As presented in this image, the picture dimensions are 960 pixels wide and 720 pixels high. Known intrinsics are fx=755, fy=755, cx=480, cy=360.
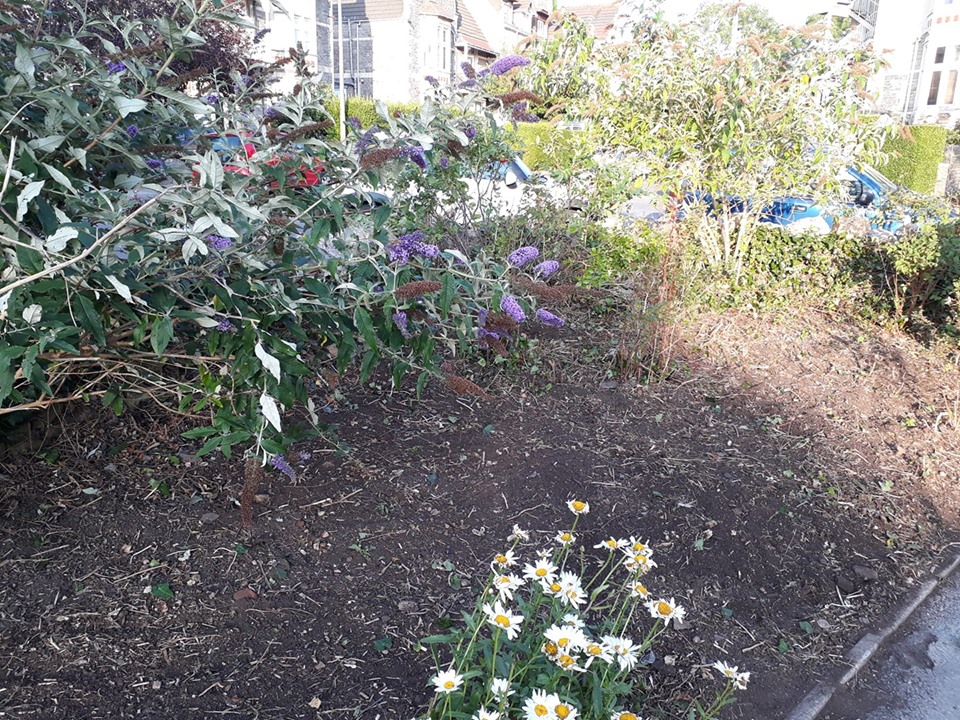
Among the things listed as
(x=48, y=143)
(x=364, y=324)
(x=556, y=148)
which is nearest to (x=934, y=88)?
(x=556, y=148)

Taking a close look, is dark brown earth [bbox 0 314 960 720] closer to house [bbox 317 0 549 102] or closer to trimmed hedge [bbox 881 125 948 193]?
trimmed hedge [bbox 881 125 948 193]

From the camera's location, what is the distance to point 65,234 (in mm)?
1733

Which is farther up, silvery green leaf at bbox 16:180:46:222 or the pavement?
silvery green leaf at bbox 16:180:46:222

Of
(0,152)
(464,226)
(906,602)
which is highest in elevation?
(0,152)

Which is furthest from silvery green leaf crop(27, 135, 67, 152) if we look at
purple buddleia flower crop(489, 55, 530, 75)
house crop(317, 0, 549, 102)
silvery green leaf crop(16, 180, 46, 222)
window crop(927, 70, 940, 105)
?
window crop(927, 70, 940, 105)

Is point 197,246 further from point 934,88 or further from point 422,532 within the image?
point 934,88

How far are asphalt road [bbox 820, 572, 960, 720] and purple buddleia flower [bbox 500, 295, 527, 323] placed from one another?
65.3 inches

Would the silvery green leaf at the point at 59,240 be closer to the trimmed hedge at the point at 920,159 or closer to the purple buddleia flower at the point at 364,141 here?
the purple buddleia flower at the point at 364,141

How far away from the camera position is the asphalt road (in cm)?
256

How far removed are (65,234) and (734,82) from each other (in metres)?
5.31

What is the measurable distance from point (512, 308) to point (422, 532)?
3.61 ft

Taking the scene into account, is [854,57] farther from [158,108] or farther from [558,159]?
[158,108]

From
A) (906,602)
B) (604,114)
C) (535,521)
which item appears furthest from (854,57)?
(535,521)

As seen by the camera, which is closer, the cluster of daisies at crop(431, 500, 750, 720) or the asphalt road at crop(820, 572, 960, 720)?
the cluster of daisies at crop(431, 500, 750, 720)
